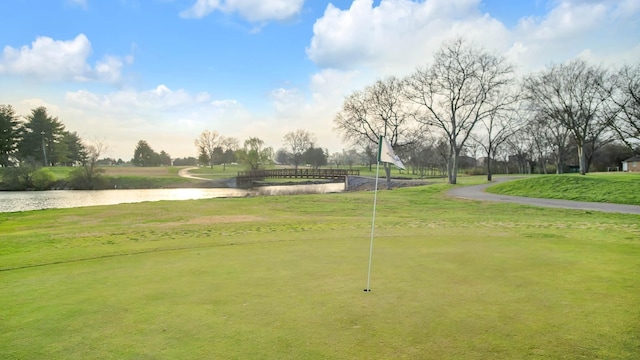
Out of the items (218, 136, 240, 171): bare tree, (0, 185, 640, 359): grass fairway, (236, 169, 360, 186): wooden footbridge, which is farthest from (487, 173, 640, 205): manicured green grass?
(218, 136, 240, 171): bare tree

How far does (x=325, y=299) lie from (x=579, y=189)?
29581mm

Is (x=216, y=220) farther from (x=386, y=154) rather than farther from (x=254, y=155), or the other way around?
(x=254, y=155)

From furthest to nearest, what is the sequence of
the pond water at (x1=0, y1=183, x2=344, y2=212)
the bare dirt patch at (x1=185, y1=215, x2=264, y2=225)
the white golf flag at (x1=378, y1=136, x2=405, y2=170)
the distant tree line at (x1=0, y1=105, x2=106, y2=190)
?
the distant tree line at (x1=0, y1=105, x2=106, y2=190), the pond water at (x1=0, y1=183, x2=344, y2=212), the bare dirt patch at (x1=185, y1=215, x2=264, y2=225), the white golf flag at (x1=378, y1=136, x2=405, y2=170)

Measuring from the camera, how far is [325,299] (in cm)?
546

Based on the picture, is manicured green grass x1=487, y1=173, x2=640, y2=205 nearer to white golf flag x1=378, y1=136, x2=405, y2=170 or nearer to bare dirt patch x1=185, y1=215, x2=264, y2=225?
bare dirt patch x1=185, y1=215, x2=264, y2=225

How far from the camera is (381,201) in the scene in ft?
95.8

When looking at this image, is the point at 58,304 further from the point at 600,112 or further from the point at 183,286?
the point at 600,112

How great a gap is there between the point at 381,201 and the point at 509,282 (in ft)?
75.1

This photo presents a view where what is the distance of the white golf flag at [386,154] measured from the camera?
6.61 m

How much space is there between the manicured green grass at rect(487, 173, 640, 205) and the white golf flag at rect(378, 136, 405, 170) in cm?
2400

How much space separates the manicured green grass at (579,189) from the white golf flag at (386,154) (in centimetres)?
2400

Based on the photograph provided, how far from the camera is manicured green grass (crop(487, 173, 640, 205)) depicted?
81.8ft

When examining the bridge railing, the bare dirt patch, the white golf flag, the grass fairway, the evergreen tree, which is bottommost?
the bare dirt patch

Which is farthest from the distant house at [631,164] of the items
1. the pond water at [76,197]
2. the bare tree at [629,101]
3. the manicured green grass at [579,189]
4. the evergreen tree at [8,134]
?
the evergreen tree at [8,134]
